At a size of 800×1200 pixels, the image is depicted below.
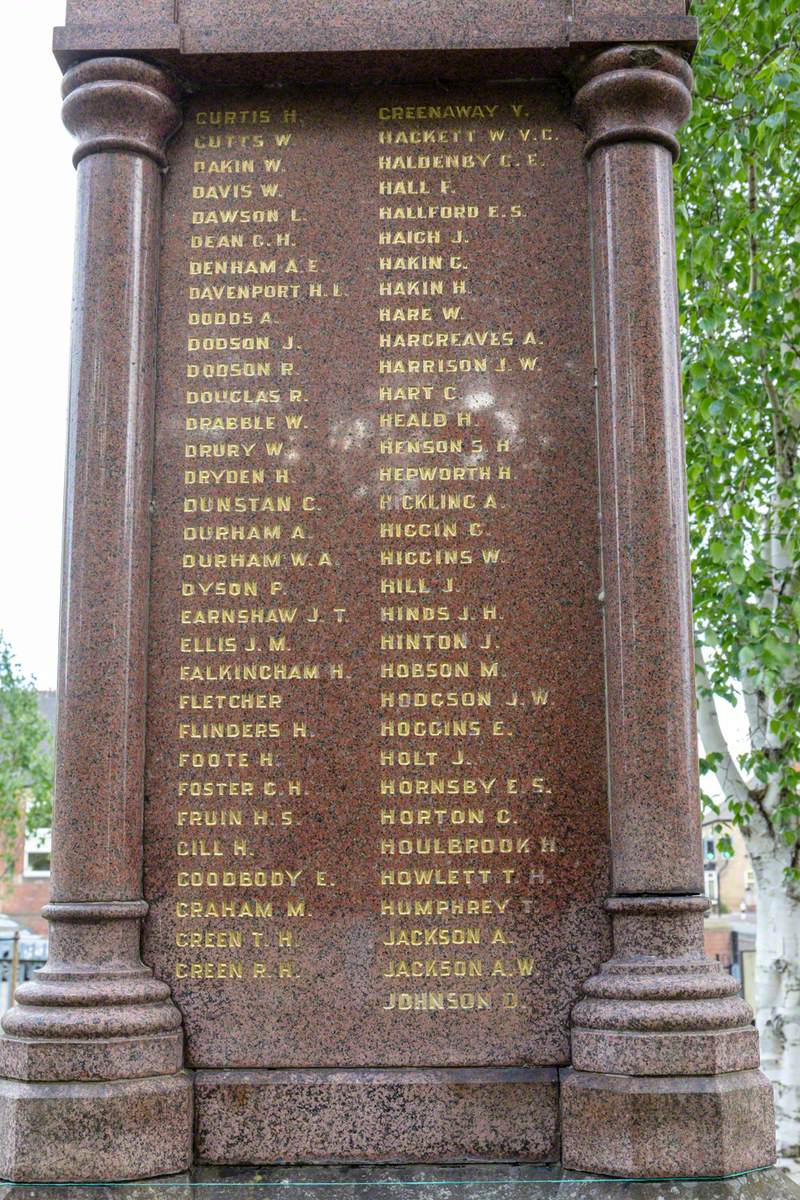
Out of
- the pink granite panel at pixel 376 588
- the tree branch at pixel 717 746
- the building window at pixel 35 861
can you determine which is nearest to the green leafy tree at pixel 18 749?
the building window at pixel 35 861

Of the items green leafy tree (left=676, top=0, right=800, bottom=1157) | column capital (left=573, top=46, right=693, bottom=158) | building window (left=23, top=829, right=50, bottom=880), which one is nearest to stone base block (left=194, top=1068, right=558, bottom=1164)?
column capital (left=573, top=46, right=693, bottom=158)

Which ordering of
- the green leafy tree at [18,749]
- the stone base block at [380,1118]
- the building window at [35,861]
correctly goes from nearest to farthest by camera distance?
the stone base block at [380,1118], the green leafy tree at [18,749], the building window at [35,861]

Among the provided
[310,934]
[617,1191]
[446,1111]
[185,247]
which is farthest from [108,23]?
[617,1191]

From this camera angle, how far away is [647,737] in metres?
4.92

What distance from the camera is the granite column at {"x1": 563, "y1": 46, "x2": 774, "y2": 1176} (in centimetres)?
445

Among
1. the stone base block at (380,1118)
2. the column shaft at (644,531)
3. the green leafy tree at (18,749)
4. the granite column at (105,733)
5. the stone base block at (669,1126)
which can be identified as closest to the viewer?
the stone base block at (669,1126)

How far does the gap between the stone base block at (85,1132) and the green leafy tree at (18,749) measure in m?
28.2

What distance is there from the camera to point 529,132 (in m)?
5.71

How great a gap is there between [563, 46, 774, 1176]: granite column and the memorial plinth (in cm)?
2

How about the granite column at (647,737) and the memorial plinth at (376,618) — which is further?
the memorial plinth at (376,618)

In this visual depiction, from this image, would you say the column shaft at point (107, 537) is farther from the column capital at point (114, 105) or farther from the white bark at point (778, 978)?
the white bark at point (778, 978)

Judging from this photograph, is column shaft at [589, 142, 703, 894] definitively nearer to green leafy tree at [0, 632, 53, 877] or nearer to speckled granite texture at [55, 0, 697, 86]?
speckled granite texture at [55, 0, 697, 86]

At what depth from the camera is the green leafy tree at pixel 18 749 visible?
31.9 meters

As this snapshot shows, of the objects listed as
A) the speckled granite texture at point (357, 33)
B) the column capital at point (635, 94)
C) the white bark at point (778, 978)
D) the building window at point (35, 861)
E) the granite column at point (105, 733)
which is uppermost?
the speckled granite texture at point (357, 33)
